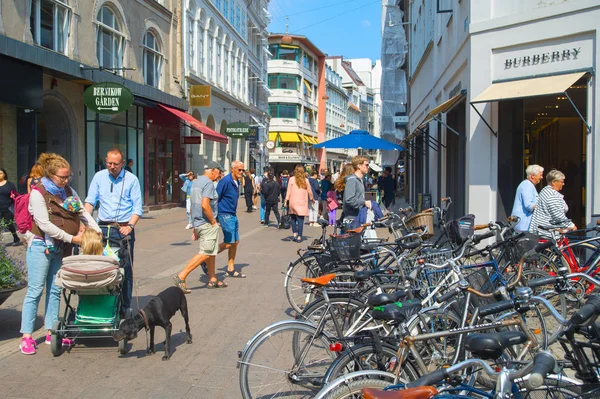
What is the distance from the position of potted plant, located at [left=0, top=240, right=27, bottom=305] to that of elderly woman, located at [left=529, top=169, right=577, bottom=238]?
20.0 ft

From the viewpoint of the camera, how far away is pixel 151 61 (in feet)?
75.1

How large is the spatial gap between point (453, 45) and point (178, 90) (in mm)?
15123

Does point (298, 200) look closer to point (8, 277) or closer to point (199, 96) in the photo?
point (8, 277)

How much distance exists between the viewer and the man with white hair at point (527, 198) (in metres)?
7.57

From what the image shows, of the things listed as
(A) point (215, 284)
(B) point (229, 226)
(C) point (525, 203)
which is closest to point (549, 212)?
(C) point (525, 203)

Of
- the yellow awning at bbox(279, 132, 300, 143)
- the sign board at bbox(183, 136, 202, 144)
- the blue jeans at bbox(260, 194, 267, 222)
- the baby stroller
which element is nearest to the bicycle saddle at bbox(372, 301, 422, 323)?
the baby stroller

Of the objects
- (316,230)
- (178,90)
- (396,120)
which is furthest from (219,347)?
(396,120)

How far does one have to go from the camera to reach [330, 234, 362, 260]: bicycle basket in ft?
17.9

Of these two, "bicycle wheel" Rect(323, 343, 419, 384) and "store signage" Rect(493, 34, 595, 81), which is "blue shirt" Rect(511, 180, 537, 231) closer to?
"store signage" Rect(493, 34, 595, 81)

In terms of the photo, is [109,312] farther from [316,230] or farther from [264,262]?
[316,230]

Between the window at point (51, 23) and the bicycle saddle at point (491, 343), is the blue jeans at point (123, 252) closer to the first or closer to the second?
the bicycle saddle at point (491, 343)

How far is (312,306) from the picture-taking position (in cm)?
443

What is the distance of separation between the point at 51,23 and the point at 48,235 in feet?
42.3

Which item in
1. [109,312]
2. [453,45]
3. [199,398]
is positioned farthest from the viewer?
[453,45]
